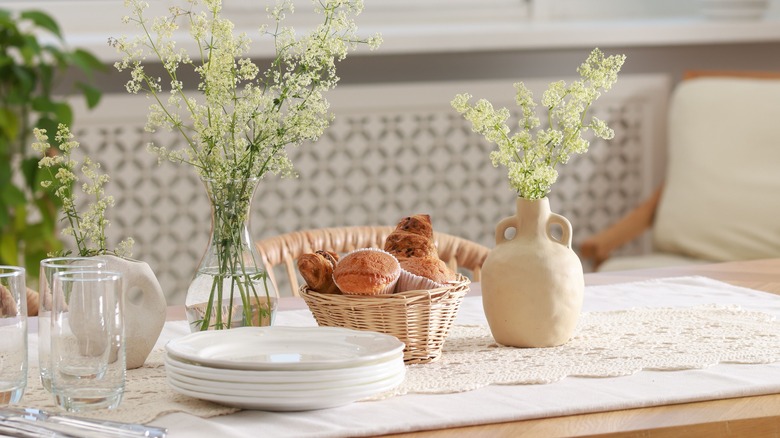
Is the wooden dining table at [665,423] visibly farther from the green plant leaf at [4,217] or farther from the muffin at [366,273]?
the green plant leaf at [4,217]

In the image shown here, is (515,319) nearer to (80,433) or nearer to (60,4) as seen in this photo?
(80,433)

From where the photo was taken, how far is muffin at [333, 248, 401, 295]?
41.2 inches

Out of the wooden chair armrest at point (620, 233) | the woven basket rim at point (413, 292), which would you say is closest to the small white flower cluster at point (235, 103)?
the woven basket rim at point (413, 292)

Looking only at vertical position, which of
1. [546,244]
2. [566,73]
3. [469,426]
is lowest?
[469,426]

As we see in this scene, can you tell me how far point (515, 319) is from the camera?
45.3 inches

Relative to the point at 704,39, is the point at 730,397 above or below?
below

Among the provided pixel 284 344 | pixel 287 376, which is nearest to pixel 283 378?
pixel 287 376

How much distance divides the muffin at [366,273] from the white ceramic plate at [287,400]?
0.14 m

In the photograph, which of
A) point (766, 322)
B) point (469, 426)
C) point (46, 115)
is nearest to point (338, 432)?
point (469, 426)

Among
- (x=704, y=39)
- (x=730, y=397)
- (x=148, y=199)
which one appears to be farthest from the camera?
(x=704, y=39)

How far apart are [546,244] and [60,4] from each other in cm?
213

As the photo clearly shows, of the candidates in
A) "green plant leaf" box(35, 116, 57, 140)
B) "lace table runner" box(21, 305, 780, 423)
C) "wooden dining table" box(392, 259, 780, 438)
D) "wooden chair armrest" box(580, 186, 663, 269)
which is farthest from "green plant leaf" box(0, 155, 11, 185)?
"wooden dining table" box(392, 259, 780, 438)

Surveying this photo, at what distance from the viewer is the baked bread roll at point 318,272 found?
108 cm

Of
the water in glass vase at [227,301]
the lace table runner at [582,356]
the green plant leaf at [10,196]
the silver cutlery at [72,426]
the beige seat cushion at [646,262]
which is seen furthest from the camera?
the beige seat cushion at [646,262]
